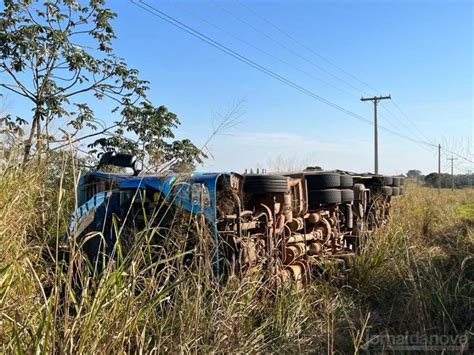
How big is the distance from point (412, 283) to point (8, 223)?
12.5ft

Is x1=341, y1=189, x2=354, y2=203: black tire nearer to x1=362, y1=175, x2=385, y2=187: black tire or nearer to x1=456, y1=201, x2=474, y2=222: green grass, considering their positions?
x1=362, y1=175, x2=385, y2=187: black tire

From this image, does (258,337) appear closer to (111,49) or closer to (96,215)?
(96,215)

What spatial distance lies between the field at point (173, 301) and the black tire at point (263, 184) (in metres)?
1.03

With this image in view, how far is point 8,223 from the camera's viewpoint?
294cm

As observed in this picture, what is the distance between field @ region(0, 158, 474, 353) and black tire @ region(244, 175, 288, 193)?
1032mm

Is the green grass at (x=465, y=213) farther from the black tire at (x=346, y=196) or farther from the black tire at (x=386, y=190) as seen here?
the black tire at (x=346, y=196)

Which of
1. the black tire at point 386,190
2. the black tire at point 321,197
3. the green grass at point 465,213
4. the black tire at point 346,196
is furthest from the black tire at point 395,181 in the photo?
the green grass at point 465,213

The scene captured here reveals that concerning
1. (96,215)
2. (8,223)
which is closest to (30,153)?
(8,223)

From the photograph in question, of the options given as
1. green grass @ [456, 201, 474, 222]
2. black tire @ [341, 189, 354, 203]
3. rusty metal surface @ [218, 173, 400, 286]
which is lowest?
green grass @ [456, 201, 474, 222]

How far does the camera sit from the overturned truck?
Result: 13.1ft

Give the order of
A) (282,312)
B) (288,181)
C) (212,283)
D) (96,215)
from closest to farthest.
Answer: (212,283) → (282,312) → (96,215) → (288,181)

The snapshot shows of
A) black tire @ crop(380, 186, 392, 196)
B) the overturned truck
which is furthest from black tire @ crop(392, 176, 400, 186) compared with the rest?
the overturned truck

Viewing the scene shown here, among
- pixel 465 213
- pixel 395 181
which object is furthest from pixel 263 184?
pixel 465 213

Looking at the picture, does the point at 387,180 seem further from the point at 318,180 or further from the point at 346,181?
the point at 318,180
